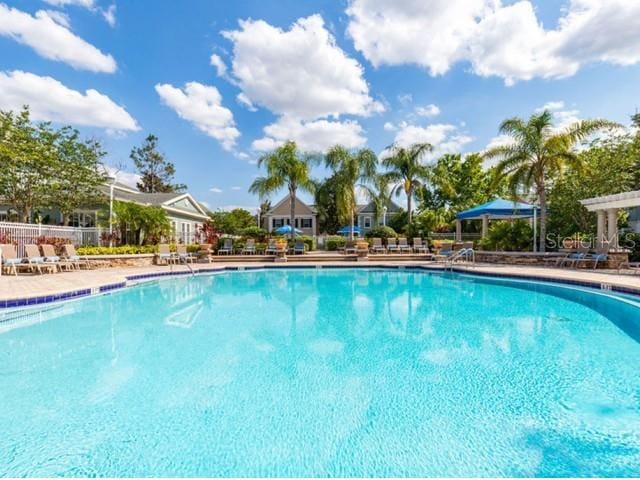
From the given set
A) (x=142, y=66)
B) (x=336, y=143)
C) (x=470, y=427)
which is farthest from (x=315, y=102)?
(x=470, y=427)

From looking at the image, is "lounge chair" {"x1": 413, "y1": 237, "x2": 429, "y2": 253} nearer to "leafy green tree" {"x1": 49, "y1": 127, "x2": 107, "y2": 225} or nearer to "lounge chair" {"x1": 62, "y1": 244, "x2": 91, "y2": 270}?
"lounge chair" {"x1": 62, "y1": 244, "x2": 91, "y2": 270}

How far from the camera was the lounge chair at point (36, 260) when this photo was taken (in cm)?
1235

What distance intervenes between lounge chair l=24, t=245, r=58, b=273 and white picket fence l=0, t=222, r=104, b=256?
1394mm

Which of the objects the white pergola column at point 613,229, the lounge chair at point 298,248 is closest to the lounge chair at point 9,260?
the lounge chair at point 298,248

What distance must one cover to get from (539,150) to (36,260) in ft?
66.1

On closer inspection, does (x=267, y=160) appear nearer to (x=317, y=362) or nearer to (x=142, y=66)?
(x=142, y=66)

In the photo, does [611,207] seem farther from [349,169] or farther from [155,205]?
[155,205]

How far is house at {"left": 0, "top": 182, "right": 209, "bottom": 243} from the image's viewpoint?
2107 cm

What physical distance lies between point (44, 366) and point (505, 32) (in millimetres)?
14919

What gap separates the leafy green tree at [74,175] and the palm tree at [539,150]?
2145 cm

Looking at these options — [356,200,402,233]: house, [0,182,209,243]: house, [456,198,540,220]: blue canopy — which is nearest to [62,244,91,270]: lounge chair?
[0,182,209,243]: house

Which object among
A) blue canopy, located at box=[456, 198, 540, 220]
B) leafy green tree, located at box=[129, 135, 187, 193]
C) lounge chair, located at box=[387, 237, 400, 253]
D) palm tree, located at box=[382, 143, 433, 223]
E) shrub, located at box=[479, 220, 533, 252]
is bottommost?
lounge chair, located at box=[387, 237, 400, 253]

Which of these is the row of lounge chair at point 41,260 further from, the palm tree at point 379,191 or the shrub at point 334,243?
the palm tree at point 379,191

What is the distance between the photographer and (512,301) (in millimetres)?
9406
